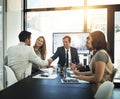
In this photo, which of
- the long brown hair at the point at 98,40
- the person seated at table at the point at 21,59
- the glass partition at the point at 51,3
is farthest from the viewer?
the glass partition at the point at 51,3

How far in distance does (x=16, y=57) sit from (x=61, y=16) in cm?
233

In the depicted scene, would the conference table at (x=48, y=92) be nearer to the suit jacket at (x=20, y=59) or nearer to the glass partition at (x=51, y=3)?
the suit jacket at (x=20, y=59)

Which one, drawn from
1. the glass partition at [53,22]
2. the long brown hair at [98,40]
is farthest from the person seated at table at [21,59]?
the glass partition at [53,22]

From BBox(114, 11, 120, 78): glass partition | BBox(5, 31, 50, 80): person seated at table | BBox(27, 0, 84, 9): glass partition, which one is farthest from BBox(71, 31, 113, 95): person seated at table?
BBox(27, 0, 84, 9): glass partition

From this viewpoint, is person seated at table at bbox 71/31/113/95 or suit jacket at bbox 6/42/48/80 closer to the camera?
person seated at table at bbox 71/31/113/95

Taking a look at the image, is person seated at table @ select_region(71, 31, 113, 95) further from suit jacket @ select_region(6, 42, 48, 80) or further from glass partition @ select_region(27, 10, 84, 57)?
glass partition @ select_region(27, 10, 84, 57)

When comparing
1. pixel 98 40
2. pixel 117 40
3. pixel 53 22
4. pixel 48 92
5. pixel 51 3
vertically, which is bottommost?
pixel 48 92

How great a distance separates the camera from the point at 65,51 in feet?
14.1

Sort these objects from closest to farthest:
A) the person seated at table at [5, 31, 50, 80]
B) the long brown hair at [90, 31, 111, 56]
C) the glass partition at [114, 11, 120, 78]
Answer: the long brown hair at [90, 31, 111, 56], the person seated at table at [5, 31, 50, 80], the glass partition at [114, 11, 120, 78]

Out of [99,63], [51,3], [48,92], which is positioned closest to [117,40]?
[51,3]

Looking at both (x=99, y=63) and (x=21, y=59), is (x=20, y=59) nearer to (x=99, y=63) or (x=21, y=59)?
(x=21, y=59)

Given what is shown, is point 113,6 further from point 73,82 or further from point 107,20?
point 73,82

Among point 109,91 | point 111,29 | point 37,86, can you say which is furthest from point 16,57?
point 111,29

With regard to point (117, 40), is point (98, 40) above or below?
below
